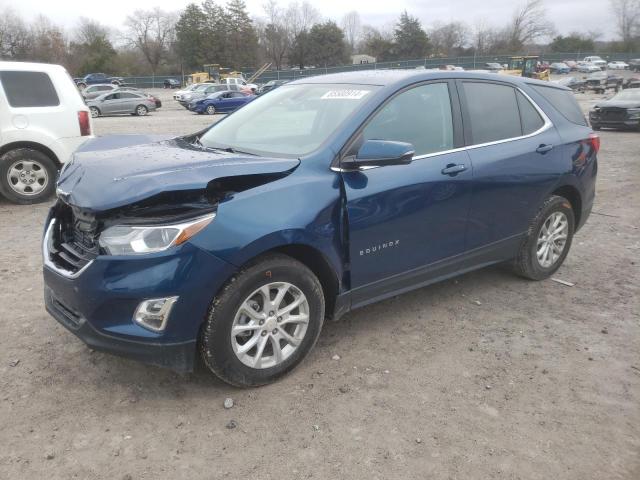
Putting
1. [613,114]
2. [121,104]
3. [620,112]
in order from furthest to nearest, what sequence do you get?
[121,104] < [613,114] < [620,112]

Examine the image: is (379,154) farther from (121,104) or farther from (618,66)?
(618,66)

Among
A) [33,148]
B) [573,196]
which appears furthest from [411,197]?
[33,148]

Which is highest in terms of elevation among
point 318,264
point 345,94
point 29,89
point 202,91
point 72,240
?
point 202,91

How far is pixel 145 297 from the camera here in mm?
2650

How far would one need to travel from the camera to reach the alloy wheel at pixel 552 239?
4724 millimetres

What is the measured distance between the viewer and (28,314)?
4.05 m

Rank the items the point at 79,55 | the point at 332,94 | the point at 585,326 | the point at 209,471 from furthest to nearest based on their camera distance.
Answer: the point at 79,55
the point at 585,326
the point at 332,94
the point at 209,471

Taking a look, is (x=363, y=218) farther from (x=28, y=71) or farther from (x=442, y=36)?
(x=442, y=36)

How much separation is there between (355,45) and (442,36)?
17.6 meters

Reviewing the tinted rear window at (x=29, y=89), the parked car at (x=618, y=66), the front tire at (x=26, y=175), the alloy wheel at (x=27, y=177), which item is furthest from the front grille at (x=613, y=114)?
the parked car at (x=618, y=66)

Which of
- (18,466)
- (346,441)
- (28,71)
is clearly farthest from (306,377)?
(28,71)

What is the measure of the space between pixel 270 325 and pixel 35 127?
585 cm

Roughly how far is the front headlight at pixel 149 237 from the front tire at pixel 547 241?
3.03 metres

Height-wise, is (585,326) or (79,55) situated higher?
(79,55)
